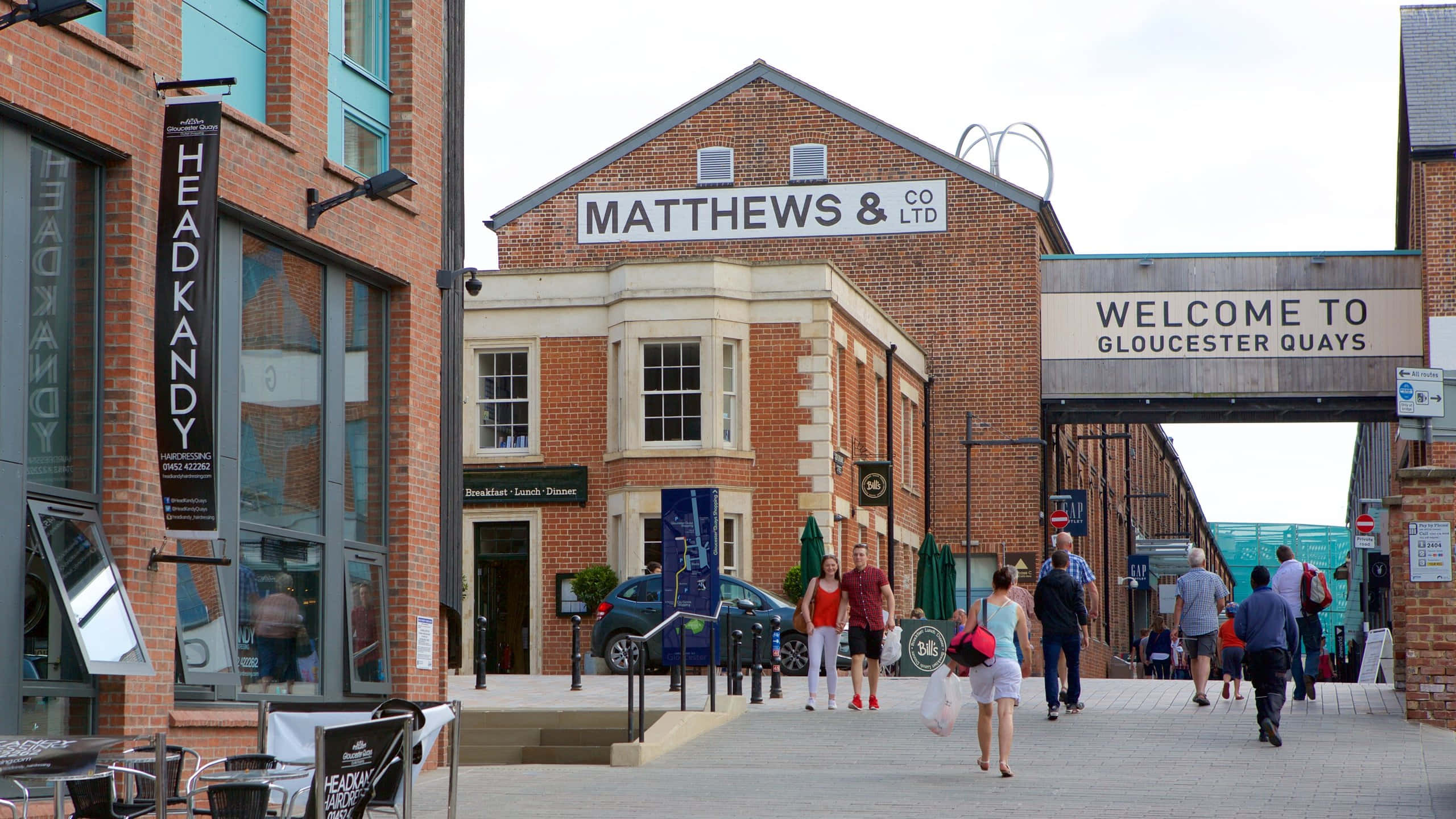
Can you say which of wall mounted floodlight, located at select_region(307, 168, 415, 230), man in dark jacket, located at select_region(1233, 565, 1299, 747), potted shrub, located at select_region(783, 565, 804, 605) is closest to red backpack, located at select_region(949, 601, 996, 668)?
man in dark jacket, located at select_region(1233, 565, 1299, 747)

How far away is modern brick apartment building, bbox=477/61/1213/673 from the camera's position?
29.8m

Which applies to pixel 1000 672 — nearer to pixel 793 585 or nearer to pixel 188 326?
pixel 188 326

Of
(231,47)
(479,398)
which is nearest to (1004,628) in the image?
(231,47)

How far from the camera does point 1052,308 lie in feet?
119

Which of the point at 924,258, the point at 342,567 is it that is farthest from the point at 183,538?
the point at 924,258

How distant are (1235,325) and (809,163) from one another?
9.03 m

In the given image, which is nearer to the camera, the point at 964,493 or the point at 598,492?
the point at 598,492

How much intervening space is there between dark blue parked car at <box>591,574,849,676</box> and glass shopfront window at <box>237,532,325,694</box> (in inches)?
480

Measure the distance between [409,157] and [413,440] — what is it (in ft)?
7.81

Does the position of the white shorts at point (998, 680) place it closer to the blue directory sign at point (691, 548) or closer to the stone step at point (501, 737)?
the stone step at point (501, 737)

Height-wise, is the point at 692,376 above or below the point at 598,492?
above

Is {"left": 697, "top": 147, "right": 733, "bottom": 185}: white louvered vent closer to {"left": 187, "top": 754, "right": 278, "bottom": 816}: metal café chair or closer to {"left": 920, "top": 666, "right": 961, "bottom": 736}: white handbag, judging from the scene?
{"left": 920, "top": 666, "right": 961, "bottom": 736}: white handbag

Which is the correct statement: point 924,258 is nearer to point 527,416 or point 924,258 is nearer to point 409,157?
point 527,416

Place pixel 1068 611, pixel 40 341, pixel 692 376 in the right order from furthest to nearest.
Answer: pixel 692 376
pixel 1068 611
pixel 40 341
